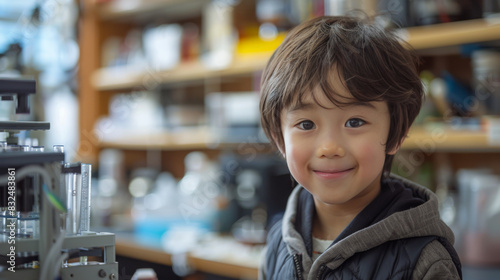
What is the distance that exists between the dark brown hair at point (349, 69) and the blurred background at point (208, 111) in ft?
1.16

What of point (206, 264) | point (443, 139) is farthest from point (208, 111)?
point (443, 139)

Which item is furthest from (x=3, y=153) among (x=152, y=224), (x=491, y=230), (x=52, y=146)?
(x=152, y=224)

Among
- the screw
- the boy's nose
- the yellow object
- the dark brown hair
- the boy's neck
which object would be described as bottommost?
the screw

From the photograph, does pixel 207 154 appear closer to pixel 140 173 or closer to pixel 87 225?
pixel 140 173

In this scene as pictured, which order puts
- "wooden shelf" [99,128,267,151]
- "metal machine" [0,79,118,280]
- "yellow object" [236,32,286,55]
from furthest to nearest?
"wooden shelf" [99,128,267,151], "yellow object" [236,32,286,55], "metal machine" [0,79,118,280]

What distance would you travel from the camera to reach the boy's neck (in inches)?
34.5

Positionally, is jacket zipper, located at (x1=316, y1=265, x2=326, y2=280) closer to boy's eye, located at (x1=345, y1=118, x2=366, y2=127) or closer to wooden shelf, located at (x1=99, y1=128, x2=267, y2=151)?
boy's eye, located at (x1=345, y1=118, x2=366, y2=127)

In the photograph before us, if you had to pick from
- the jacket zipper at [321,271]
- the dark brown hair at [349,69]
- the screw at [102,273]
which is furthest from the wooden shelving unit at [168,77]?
the screw at [102,273]

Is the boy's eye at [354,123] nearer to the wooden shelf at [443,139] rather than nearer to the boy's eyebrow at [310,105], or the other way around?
the boy's eyebrow at [310,105]

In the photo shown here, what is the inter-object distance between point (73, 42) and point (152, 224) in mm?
1199

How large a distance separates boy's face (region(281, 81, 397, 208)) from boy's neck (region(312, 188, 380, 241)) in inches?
2.1

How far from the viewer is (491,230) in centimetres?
166

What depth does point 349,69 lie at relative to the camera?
789 mm

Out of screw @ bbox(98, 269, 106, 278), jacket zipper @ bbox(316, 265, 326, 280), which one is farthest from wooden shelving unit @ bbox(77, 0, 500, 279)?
screw @ bbox(98, 269, 106, 278)
